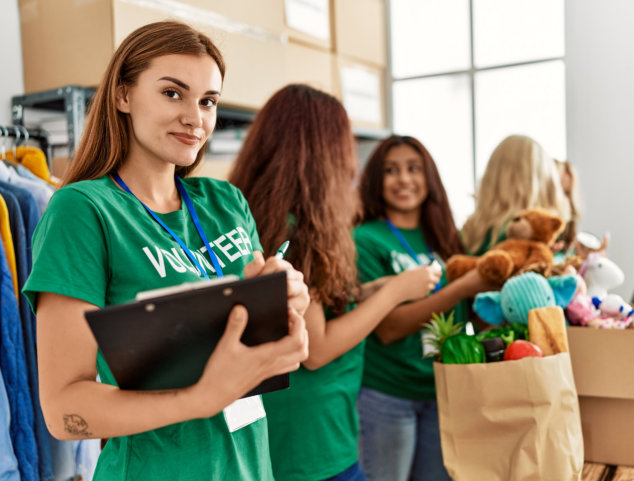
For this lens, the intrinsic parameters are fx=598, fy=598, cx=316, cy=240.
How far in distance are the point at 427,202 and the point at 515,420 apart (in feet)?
3.38

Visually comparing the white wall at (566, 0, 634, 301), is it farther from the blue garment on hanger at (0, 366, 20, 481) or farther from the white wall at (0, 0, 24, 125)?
the blue garment on hanger at (0, 366, 20, 481)

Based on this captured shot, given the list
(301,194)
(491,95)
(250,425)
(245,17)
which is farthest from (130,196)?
(491,95)

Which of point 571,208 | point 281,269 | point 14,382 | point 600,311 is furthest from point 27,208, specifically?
point 571,208

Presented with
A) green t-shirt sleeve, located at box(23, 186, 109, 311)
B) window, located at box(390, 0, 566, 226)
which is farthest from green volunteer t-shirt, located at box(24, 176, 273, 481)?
window, located at box(390, 0, 566, 226)

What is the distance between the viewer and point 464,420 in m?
1.15

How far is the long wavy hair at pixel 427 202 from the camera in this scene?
1998 millimetres

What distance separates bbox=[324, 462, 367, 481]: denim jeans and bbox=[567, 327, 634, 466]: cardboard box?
53 centimetres

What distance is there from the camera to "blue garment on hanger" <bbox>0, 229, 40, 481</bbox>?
4.40 ft

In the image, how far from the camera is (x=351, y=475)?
57.4 inches

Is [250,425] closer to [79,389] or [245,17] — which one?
[79,389]

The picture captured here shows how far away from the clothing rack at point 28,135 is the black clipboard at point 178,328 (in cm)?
116

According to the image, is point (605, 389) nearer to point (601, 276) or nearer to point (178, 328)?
point (601, 276)

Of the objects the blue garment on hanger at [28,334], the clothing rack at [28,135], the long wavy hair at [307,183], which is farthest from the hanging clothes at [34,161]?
the long wavy hair at [307,183]

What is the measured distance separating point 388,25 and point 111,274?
3.32m
